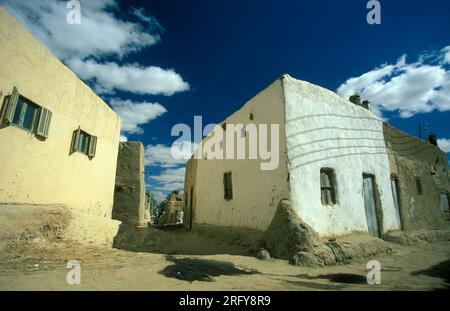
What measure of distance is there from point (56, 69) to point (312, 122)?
8275 mm

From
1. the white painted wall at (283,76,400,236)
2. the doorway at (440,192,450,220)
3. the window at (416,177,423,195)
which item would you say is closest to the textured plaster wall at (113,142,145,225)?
the white painted wall at (283,76,400,236)

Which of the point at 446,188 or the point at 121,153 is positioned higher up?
the point at 121,153

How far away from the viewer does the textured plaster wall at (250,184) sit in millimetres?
7520

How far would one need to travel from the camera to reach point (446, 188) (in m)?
14.0

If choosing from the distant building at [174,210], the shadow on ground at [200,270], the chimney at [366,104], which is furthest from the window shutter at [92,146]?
the distant building at [174,210]

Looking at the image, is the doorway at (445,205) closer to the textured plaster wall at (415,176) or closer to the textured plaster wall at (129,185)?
the textured plaster wall at (415,176)

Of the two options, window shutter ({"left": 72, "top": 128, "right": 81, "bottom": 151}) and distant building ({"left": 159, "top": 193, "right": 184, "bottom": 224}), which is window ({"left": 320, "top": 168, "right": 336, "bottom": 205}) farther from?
distant building ({"left": 159, "top": 193, "right": 184, "bottom": 224})

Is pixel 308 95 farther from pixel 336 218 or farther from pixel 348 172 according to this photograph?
pixel 336 218

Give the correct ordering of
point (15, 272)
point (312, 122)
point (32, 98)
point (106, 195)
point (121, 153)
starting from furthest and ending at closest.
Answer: point (121, 153) → point (106, 195) → point (312, 122) → point (32, 98) → point (15, 272)

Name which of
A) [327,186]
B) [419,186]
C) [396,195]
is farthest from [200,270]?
[419,186]

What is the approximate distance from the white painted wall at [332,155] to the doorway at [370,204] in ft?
0.96

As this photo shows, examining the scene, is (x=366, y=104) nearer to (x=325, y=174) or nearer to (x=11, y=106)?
(x=325, y=174)

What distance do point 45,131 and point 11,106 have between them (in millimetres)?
Answer: 1259
